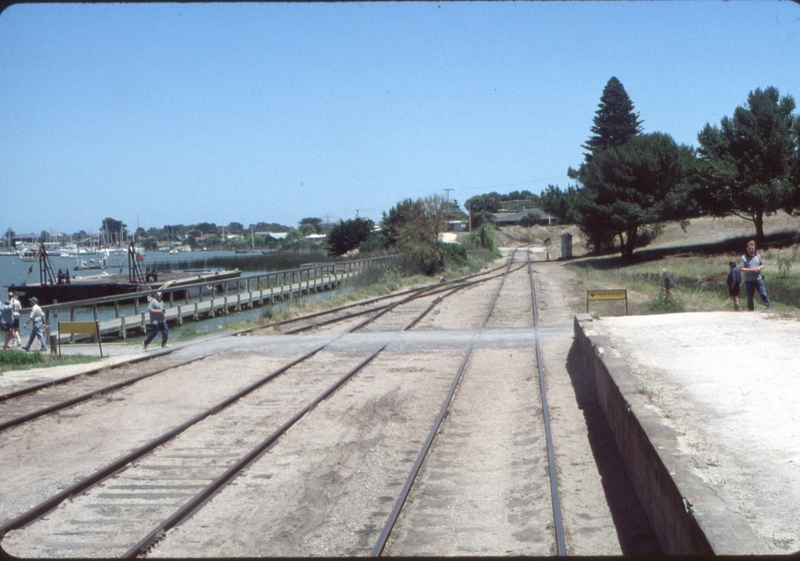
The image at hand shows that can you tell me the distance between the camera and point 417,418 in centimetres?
1052

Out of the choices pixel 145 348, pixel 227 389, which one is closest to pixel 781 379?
pixel 227 389

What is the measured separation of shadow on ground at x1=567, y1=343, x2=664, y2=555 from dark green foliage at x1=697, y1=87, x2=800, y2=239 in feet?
129

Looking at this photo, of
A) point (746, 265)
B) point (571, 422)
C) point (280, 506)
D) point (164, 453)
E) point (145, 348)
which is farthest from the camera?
point (145, 348)

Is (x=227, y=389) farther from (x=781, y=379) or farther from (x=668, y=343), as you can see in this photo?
(x=781, y=379)

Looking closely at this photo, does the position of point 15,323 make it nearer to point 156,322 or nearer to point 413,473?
point 156,322

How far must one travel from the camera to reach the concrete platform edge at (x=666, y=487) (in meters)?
4.17

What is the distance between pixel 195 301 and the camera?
3922 cm

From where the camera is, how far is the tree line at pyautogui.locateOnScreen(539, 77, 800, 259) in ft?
151

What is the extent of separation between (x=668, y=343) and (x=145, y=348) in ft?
41.5

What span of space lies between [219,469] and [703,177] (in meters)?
47.2

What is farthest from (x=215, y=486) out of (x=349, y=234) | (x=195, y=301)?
(x=349, y=234)

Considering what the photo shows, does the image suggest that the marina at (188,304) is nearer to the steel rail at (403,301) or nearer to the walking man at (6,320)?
the walking man at (6,320)

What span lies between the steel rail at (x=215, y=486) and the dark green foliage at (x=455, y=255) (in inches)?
1555

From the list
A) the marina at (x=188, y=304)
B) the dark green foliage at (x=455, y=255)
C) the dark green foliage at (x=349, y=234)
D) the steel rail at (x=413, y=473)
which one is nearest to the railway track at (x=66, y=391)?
the marina at (x=188, y=304)
